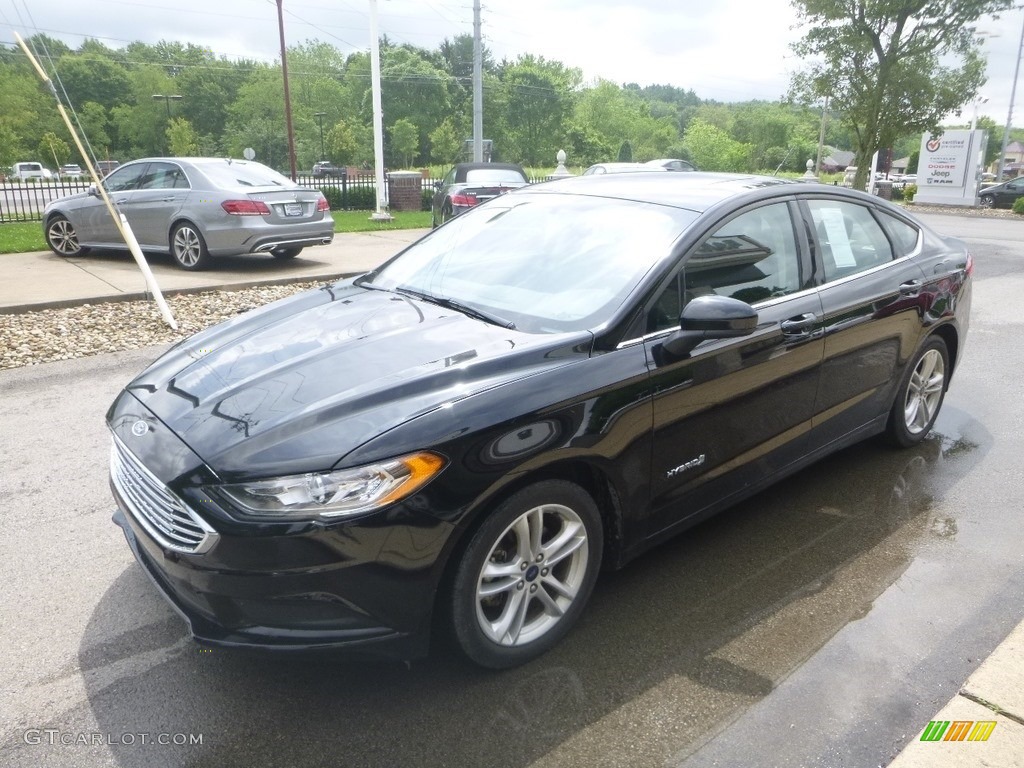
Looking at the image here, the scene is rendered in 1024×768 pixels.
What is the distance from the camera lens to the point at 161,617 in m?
3.08

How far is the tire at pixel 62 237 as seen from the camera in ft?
40.0

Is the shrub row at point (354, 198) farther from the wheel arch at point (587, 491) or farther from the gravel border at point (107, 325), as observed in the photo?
the wheel arch at point (587, 491)

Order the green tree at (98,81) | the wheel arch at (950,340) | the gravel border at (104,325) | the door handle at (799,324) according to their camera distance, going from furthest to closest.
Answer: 1. the green tree at (98,81)
2. the gravel border at (104,325)
3. the wheel arch at (950,340)
4. the door handle at (799,324)

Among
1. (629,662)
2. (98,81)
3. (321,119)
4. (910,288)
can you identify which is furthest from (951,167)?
(98,81)

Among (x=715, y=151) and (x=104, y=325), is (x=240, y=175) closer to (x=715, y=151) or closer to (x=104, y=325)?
(x=104, y=325)

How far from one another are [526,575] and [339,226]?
16.9 metres

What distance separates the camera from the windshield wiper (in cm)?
311

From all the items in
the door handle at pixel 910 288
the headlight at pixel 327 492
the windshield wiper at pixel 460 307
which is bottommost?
the headlight at pixel 327 492

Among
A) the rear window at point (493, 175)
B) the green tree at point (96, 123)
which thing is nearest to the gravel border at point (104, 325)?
the rear window at point (493, 175)

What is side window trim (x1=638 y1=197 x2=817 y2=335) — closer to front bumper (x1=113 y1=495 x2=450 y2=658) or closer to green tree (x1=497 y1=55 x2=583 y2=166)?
front bumper (x1=113 y1=495 x2=450 y2=658)

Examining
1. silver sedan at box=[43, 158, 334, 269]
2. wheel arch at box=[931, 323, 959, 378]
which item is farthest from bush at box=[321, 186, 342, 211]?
wheel arch at box=[931, 323, 959, 378]

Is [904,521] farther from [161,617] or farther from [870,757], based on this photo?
[161,617]

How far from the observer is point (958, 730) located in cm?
246

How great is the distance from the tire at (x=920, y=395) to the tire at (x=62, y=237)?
1180cm
